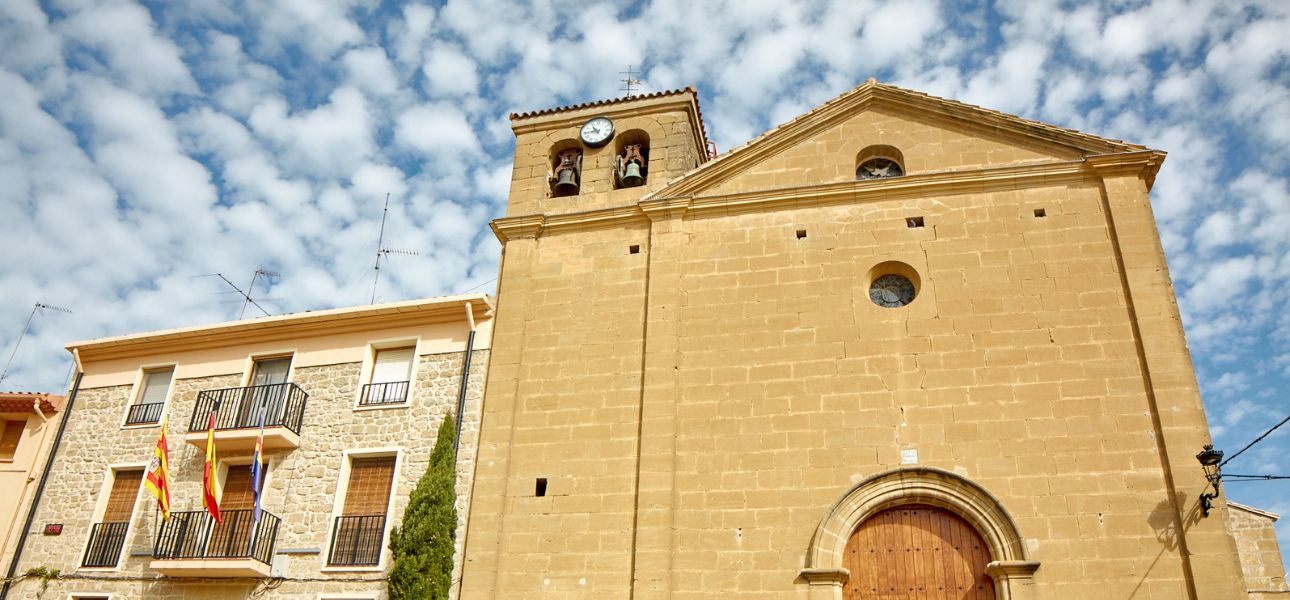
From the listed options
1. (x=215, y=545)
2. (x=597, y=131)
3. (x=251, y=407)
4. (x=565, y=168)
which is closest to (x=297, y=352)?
(x=251, y=407)

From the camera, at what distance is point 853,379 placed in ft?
43.6

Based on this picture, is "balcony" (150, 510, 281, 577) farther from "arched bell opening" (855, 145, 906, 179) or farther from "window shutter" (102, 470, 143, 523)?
"arched bell opening" (855, 145, 906, 179)

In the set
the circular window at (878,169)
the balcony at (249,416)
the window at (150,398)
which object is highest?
the circular window at (878,169)

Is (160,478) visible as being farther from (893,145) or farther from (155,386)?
(893,145)

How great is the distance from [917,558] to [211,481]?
10.1 meters

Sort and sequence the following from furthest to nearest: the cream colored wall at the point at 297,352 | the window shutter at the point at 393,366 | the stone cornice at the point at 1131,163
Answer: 1. the window shutter at the point at 393,366
2. the cream colored wall at the point at 297,352
3. the stone cornice at the point at 1131,163

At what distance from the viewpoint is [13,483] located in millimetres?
17141

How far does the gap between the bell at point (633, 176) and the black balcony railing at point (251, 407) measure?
6.12m

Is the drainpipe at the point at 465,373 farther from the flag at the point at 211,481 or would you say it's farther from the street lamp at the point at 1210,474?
the street lamp at the point at 1210,474

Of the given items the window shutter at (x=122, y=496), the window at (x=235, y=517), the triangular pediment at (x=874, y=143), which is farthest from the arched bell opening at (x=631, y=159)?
the window shutter at (x=122, y=496)

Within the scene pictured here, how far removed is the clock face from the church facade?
0.12 ft

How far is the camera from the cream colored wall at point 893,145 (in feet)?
48.1

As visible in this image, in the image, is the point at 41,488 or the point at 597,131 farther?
the point at 41,488

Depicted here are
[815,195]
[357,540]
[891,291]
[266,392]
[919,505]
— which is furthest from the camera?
[266,392]
